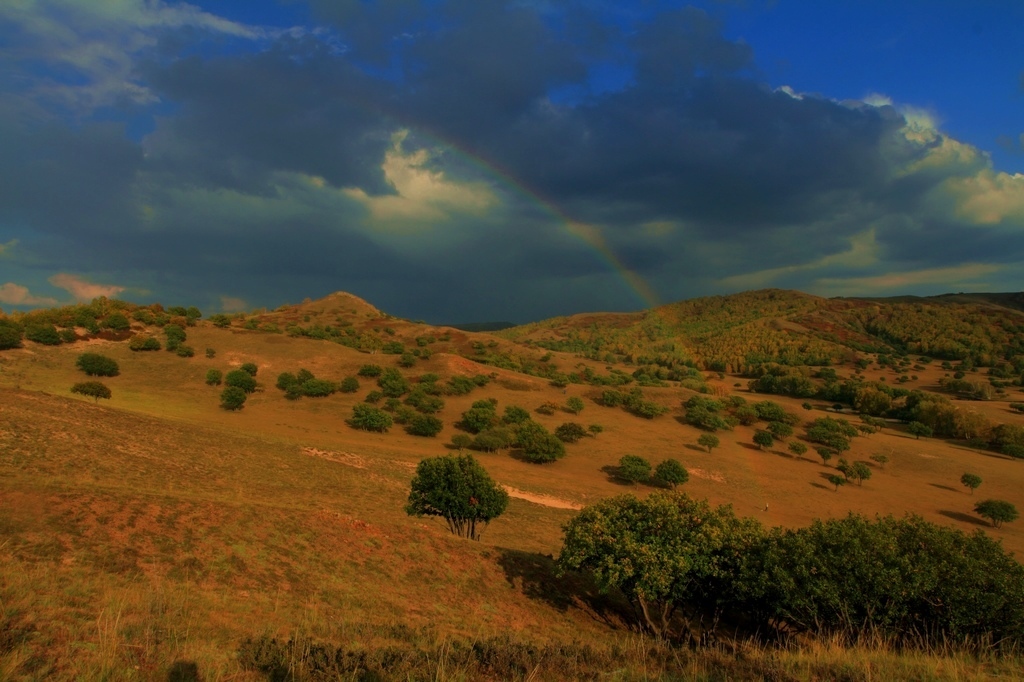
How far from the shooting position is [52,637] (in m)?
7.36

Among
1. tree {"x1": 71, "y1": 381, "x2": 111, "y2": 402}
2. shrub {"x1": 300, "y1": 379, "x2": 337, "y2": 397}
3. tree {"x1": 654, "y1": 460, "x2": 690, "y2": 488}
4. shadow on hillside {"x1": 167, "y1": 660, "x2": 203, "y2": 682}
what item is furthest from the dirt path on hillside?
tree {"x1": 71, "y1": 381, "x2": 111, "y2": 402}

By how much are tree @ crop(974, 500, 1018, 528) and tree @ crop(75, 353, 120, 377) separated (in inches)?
3632

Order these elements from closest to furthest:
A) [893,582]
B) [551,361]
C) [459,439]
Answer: [893,582] < [459,439] < [551,361]

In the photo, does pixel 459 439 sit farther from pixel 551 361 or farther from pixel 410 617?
pixel 551 361

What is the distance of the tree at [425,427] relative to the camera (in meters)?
57.5

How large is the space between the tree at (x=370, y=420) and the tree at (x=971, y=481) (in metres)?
61.5

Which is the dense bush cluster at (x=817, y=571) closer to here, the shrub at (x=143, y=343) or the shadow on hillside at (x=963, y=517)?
the shadow on hillside at (x=963, y=517)

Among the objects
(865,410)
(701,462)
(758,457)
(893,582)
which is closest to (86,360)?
(701,462)

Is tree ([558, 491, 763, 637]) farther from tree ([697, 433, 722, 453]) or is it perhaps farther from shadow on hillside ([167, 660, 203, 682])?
tree ([697, 433, 722, 453])

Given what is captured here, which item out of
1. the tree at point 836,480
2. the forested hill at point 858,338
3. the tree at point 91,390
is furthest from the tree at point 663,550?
the forested hill at point 858,338

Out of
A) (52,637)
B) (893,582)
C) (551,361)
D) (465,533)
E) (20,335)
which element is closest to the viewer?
(52,637)

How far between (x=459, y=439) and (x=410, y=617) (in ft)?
137

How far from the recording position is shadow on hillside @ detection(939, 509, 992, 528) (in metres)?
43.8

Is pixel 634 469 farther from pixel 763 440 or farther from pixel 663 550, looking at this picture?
pixel 663 550
